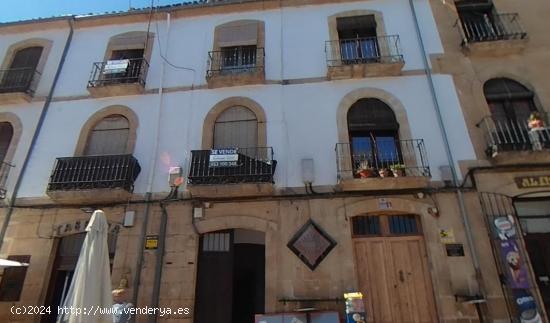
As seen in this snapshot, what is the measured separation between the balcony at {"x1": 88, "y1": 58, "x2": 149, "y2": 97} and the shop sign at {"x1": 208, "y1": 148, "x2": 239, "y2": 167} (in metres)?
3.28

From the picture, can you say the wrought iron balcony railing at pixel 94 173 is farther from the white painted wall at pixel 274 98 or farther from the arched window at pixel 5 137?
the arched window at pixel 5 137

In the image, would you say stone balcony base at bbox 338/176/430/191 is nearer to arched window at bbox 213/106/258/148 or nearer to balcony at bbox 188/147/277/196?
balcony at bbox 188/147/277/196

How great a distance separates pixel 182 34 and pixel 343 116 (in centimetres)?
563

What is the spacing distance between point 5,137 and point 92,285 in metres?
7.03

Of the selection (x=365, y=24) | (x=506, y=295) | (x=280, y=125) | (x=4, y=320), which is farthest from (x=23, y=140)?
(x=506, y=295)

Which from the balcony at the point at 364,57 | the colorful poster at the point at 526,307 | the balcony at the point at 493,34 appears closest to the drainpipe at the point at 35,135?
the balcony at the point at 364,57

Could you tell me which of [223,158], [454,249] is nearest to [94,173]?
[223,158]

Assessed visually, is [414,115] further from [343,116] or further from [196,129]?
[196,129]

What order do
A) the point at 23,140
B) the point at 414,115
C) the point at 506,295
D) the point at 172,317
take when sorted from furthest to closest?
the point at 23,140 → the point at 414,115 → the point at 172,317 → the point at 506,295

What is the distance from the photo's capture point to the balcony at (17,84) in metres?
10.0

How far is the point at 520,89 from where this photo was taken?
8.87 meters

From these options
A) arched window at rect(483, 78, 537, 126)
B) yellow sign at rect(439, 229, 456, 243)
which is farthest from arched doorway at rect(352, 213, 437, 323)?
arched window at rect(483, 78, 537, 126)

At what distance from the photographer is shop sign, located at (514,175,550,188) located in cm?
761

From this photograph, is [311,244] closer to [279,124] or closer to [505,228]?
[279,124]
